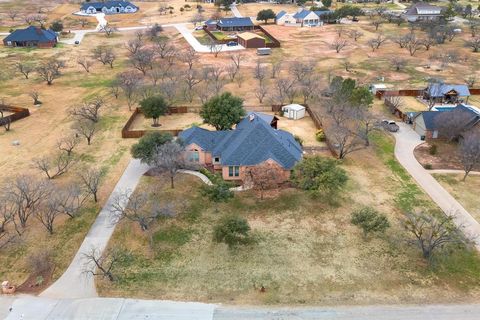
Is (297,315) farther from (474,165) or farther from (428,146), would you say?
(428,146)

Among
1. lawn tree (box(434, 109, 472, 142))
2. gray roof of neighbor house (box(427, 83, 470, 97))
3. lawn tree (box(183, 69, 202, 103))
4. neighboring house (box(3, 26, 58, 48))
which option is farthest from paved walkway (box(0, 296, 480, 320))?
neighboring house (box(3, 26, 58, 48))

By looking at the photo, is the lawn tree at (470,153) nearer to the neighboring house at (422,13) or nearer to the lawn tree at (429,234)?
the lawn tree at (429,234)

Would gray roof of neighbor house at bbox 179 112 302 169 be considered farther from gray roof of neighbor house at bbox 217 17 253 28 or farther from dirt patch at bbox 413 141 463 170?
gray roof of neighbor house at bbox 217 17 253 28

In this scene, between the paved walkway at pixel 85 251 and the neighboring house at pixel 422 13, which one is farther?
the neighboring house at pixel 422 13

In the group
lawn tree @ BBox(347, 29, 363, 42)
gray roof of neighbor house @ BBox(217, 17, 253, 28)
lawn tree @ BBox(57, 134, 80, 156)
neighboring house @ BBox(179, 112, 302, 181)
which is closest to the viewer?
neighboring house @ BBox(179, 112, 302, 181)

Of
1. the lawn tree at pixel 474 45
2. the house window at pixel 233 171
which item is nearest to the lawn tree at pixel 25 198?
the house window at pixel 233 171

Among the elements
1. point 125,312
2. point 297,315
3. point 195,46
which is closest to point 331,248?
point 297,315

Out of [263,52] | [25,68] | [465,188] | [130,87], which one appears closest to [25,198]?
[130,87]
